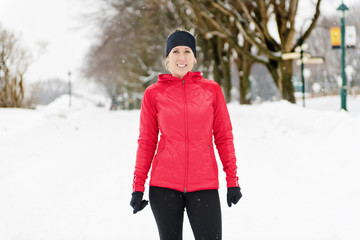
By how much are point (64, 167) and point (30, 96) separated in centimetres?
1437

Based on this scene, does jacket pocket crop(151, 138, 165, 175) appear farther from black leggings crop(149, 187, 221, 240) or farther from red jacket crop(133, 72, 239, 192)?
black leggings crop(149, 187, 221, 240)

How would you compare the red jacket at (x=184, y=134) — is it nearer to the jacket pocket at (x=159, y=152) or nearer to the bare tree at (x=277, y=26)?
the jacket pocket at (x=159, y=152)

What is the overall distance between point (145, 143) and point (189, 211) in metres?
0.54

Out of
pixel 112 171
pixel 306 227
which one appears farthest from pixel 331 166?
pixel 112 171

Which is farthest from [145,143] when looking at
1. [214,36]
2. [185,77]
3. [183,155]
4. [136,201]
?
[214,36]

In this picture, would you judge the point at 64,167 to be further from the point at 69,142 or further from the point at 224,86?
the point at 224,86

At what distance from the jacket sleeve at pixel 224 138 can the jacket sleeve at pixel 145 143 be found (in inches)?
17.0

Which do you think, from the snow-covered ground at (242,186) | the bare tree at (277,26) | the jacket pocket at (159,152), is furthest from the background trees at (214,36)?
the jacket pocket at (159,152)

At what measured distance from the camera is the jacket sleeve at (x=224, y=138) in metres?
2.56

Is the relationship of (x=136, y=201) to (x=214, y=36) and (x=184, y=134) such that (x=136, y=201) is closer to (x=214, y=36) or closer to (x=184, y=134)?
(x=184, y=134)

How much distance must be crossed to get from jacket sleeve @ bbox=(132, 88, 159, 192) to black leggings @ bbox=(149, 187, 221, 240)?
12 cm

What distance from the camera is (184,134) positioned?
245 cm

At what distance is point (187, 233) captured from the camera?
4211mm

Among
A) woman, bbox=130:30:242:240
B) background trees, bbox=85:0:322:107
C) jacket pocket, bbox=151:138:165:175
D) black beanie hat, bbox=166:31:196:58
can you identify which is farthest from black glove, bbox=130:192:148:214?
background trees, bbox=85:0:322:107
